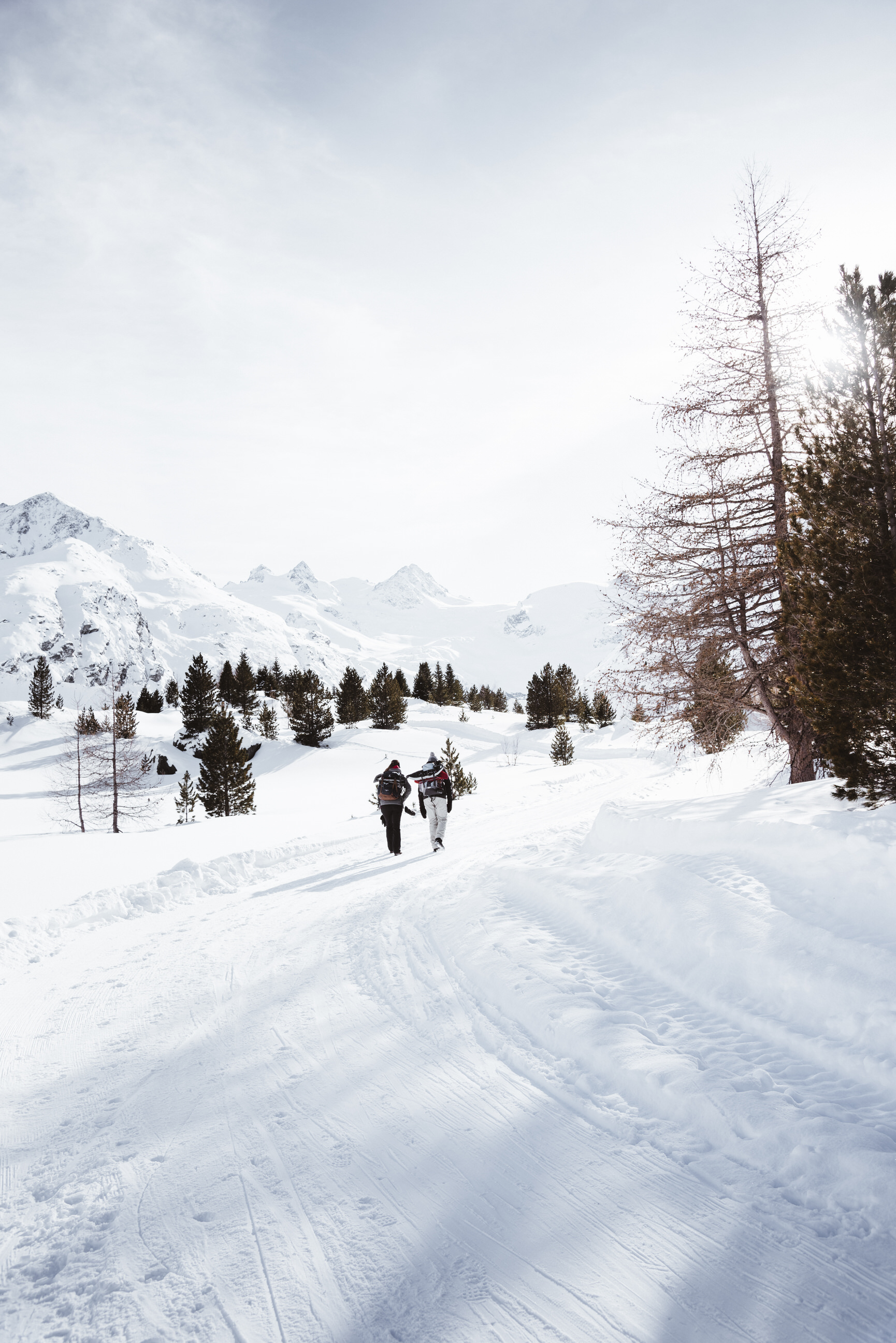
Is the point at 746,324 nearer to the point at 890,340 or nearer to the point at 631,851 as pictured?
the point at 890,340

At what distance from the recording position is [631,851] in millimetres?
8484

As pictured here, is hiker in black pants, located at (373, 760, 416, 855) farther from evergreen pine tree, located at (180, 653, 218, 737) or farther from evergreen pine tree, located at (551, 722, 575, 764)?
evergreen pine tree, located at (180, 653, 218, 737)

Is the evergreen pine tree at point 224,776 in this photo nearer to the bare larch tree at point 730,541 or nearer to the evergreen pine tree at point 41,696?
the bare larch tree at point 730,541

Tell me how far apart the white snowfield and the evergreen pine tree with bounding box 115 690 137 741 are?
22.7 meters

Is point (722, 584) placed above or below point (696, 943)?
above

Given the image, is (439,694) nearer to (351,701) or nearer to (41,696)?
(351,701)

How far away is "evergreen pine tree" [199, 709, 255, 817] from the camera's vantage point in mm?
29109

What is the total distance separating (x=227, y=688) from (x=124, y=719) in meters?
34.5

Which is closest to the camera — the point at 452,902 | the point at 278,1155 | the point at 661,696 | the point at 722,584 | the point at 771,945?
the point at 278,1155

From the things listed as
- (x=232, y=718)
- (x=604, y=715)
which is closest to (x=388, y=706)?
(x=604, y=715)

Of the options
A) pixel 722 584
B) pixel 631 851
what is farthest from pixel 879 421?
pixel 631 851

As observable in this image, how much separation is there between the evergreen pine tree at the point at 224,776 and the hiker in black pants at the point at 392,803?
1854cm

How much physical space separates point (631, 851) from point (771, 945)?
330 cm

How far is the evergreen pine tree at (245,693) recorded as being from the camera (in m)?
66.6
